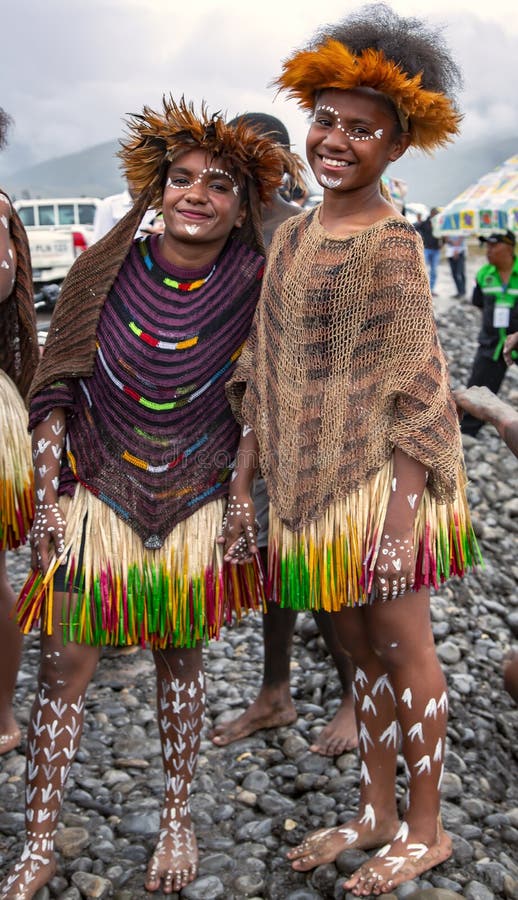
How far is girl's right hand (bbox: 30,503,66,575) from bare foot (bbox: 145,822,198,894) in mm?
870

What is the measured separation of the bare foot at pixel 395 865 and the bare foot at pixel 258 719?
101 cm

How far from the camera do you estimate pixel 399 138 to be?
232cm

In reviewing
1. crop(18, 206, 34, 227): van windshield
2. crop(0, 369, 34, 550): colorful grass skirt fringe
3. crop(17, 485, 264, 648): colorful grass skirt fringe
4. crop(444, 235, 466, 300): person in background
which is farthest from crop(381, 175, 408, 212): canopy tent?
crop(18, 206, 34, 227): van windshield

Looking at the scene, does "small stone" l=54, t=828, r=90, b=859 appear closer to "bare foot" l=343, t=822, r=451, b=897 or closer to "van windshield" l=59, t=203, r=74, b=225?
"bare foot" l=343, t=822, r=451, b=897

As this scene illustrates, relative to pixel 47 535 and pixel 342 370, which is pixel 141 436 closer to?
pixel 47 535

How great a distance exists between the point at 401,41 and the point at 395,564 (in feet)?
4.15

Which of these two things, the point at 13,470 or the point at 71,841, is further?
the point at 13,470

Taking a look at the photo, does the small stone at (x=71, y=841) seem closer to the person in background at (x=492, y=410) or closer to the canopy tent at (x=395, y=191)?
the person in background at (x=492, y=410)

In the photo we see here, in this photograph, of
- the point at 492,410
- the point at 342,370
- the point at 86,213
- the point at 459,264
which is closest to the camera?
the point at 342,370

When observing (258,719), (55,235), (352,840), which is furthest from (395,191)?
(55,235)

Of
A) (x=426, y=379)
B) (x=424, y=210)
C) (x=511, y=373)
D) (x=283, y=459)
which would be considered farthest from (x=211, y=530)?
(x=424, y=210)

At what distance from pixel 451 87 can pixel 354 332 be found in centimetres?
68

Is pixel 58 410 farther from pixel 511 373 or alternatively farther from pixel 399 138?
pixel 511 373

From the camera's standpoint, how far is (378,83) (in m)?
2.19
